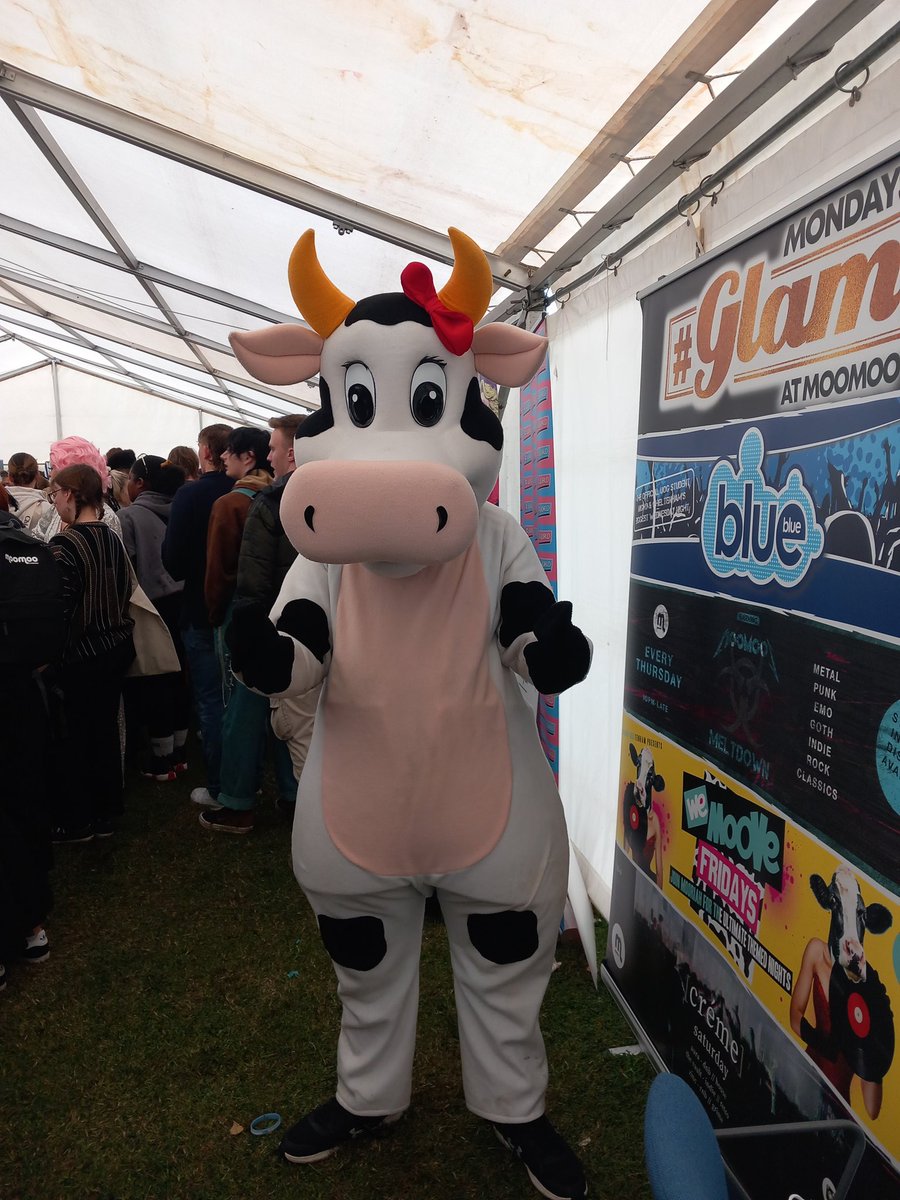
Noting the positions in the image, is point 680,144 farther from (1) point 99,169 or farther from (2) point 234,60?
(1) point 99,169

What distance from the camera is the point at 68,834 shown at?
3408 mm

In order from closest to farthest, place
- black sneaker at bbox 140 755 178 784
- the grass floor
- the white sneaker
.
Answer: the grass floor < the white sneaker < black sneaker at bbox 140 755 178 784

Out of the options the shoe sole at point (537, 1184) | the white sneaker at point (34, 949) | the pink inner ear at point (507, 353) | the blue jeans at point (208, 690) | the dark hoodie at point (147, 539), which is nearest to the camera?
the pink inner ear at point (507, 353)

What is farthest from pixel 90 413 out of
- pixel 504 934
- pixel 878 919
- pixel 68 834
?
pixel 878 919

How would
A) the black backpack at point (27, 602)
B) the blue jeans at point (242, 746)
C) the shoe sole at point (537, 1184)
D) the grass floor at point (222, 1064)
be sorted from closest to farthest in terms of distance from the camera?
the shoe sole at point (537, 1184), the grass floor at point (222, 1064), the black backpack at point (27, 602), the blue jeans at point (242, 746)

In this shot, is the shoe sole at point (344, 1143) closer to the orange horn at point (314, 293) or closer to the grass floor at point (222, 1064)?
the grass floor at point (222, 1064)

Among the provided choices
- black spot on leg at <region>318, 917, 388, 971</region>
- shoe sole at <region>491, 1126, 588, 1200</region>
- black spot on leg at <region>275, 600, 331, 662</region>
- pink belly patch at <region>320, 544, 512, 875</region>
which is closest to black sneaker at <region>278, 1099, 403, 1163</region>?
shoe sole at <region>491, 1126, 588, 1200</region>

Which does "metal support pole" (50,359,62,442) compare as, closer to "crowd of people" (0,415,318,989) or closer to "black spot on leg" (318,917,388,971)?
"crowd of people" (0,415,318,989)

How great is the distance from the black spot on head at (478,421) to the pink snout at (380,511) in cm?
18

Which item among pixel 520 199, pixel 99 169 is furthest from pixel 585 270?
pixel 99 169

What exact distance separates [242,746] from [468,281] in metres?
2.41

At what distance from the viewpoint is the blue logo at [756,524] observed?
4.64 ft

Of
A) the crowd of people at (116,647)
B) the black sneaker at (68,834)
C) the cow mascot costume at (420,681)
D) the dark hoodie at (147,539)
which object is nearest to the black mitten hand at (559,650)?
the cow mascot costume at (420,681)

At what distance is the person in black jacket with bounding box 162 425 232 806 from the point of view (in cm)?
345
